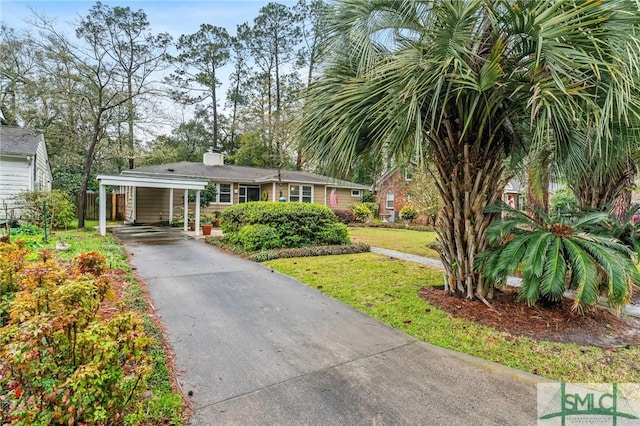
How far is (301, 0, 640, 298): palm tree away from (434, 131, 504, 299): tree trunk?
0.02 metres

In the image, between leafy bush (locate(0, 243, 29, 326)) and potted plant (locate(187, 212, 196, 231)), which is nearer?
leafy bush (locate(0, 243, 29, 326))

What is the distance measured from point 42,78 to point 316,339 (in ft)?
58.6

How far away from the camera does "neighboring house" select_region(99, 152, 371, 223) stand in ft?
55.5

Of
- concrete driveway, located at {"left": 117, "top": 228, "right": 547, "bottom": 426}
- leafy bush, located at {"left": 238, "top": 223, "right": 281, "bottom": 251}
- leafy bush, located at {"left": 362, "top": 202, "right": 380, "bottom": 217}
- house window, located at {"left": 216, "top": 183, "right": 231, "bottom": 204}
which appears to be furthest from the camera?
leafy bush, located at {"left": 362, "top": 202, "right": 380, "bottom": 217}

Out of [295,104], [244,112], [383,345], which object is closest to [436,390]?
[383,345]

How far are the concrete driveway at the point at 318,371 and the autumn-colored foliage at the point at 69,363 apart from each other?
2.04 ft

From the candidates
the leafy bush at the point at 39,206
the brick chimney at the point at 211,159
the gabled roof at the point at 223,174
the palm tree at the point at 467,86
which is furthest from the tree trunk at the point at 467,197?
the brick chimney at the point at 211,159

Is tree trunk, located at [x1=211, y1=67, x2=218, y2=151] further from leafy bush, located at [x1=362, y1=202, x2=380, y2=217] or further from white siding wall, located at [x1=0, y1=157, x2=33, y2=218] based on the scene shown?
white siding wall, located at [x1=0, y1=157, x2=33, y2=218]

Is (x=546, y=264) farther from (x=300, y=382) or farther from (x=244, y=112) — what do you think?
(x=244, y=112)

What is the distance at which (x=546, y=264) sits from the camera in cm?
396

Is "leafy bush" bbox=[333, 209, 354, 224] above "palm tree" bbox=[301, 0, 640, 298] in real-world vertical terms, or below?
below

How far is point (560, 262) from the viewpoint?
390 cm

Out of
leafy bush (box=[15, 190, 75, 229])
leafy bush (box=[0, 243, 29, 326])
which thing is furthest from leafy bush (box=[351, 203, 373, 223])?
leafy bush (box=[0, 243, 29, 326])

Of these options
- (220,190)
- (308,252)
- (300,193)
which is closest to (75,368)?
(308,252)
